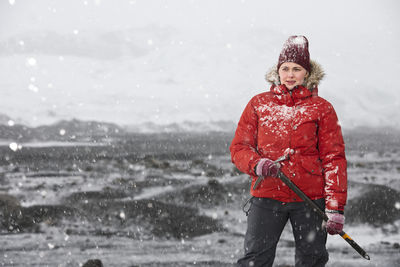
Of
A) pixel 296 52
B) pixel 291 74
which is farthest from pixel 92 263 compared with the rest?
pixel 296 52

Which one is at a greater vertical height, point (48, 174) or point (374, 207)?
point (48, 174)

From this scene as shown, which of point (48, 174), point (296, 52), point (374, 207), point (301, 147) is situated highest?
point (296, 52)

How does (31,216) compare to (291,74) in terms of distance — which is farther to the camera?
(31,216)

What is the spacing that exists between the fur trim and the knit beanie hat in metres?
0.04

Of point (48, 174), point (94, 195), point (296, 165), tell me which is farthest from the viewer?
point (48, 174)

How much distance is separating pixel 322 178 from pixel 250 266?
2.32 ft

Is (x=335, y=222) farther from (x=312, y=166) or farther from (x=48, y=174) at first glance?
(x=48, y=174)

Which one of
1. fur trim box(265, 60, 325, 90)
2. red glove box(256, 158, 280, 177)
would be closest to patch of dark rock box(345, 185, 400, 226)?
fur trim box(265, 60, 325, 90)

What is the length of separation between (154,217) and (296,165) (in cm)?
417

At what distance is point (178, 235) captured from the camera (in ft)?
17.0

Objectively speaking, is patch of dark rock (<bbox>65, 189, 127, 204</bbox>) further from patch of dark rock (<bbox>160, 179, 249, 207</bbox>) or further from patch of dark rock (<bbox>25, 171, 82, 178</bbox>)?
patch of dark rock (<bbox>25, 171, 82, 178</bbox>)

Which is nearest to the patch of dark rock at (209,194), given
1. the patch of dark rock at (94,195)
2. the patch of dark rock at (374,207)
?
the patch of dark rock at (94,195)

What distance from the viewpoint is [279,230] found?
2.30m

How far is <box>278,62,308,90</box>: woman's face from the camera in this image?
7.75 ft
